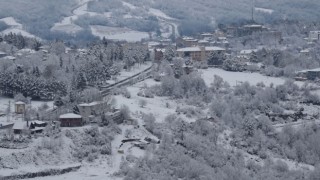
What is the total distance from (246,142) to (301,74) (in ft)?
45.6

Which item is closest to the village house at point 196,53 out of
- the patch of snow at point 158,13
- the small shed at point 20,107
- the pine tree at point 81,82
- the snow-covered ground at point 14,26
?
the pine tree at point 81,82

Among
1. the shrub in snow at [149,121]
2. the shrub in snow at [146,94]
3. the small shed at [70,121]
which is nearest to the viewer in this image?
the small shed at [70,121]

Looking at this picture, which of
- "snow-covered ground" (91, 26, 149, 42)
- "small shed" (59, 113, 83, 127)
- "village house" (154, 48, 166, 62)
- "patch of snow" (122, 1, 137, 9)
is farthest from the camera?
"patch of snow" (122, 1, 137, 9)

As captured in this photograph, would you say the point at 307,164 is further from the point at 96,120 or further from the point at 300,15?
the point at 300,15

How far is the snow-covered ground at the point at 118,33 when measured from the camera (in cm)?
6009

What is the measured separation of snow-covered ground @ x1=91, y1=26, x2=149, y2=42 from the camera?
6009 cm

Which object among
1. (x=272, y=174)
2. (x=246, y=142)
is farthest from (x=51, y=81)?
(x=272, y=174)

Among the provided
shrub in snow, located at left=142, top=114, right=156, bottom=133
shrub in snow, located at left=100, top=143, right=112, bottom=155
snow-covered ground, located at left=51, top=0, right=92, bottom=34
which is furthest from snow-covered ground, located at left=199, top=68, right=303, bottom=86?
snow-covered ground, located at left=51, top=0, right=92, bottom=34

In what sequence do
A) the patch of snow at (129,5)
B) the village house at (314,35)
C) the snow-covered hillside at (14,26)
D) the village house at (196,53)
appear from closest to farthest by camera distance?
the village house at (196,53) → the village house at (314,35) → the snow-covered hillside at (14,26) → the patch of snow at (129,5)

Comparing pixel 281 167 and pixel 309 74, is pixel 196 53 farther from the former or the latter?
pixel 281 167

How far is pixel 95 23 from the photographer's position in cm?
6725

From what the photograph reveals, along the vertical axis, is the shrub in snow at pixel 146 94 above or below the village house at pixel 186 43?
above

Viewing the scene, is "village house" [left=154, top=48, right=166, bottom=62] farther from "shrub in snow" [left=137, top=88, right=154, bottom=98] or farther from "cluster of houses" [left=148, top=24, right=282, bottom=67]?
"shrub in snow" [left=137, top=88, right=154, bottom=98]

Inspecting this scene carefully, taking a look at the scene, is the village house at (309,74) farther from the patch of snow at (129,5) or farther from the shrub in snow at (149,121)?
the patch of snow at (129,5)
